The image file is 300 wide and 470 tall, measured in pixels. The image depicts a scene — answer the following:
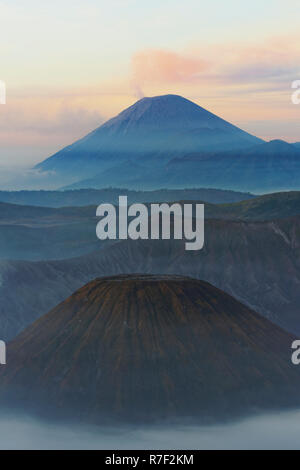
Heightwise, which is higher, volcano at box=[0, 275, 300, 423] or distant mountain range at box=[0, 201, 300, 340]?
distant mountain range at box=[0, 201, 300, 340]

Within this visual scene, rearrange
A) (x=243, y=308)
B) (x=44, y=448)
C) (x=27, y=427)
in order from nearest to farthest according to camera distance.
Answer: (x=44, y=448)
(x=27, y=427)
(x=243, y=308)

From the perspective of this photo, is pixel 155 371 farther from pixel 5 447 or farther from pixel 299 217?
pixel 299 217

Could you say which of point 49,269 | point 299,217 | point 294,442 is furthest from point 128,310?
point 299,217

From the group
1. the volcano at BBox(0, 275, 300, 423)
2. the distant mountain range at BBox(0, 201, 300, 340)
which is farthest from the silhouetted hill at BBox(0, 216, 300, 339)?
the volcano at BBox(0, 275, 300, 423)

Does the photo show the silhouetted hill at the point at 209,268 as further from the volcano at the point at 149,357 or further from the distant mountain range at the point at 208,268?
the volcano at the point at 149,357

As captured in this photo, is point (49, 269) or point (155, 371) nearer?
point (155, 371)

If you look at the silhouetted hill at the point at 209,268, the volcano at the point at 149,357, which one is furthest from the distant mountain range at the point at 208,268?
the volcano at the point at 149,357

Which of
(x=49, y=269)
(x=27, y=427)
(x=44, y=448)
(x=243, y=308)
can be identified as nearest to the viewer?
(x=44, y=448)

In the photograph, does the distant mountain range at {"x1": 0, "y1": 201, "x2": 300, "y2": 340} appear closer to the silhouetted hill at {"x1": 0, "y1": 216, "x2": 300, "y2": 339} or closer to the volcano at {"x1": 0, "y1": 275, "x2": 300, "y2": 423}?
the silhouetted hill at {"x1": 0, "y1": 216, "x2": 300, "y2": 339}

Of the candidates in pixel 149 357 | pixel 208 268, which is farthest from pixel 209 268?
pixel 149 357
